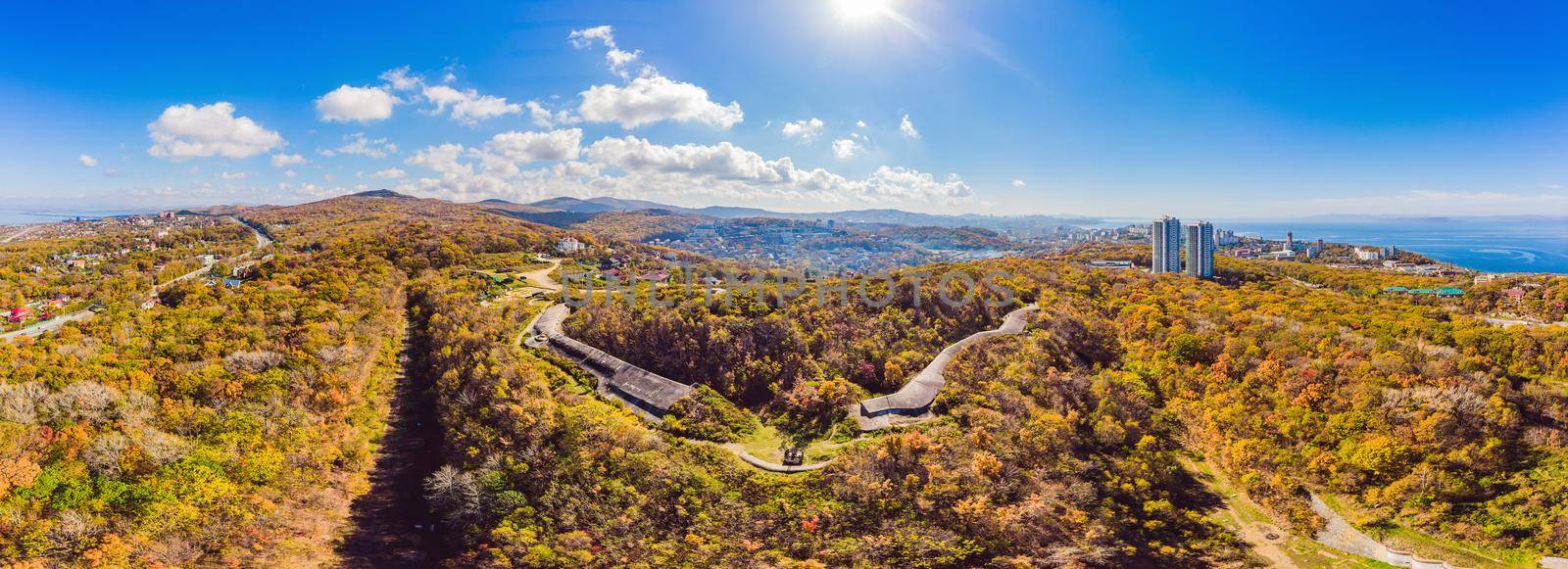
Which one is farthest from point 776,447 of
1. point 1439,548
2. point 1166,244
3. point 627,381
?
point 1166,244

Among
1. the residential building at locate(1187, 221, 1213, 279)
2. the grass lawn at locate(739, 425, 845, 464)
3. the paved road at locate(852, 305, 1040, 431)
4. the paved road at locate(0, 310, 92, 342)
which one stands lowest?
the grass lawn at locate(739, 425, 845, 464)

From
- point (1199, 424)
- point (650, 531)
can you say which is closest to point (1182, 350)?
point (1199, 424)

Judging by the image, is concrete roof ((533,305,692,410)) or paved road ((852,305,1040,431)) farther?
concrete roof ((533,305,692,410))

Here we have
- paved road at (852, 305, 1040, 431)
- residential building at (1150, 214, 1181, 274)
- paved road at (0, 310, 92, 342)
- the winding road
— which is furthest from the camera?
residential building at (1150, 214, 1181, 274)

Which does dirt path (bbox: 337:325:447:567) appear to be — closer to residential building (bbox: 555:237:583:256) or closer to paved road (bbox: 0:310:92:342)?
paved road (bbox: 0:310:92:342)

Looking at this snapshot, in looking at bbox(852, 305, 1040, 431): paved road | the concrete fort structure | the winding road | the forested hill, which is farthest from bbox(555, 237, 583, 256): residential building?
bbox(852, 305, 1040, 431): paved road

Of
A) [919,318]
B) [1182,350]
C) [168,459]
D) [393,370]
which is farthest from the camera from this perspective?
[919,318]

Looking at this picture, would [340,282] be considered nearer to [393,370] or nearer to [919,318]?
[393,370]
